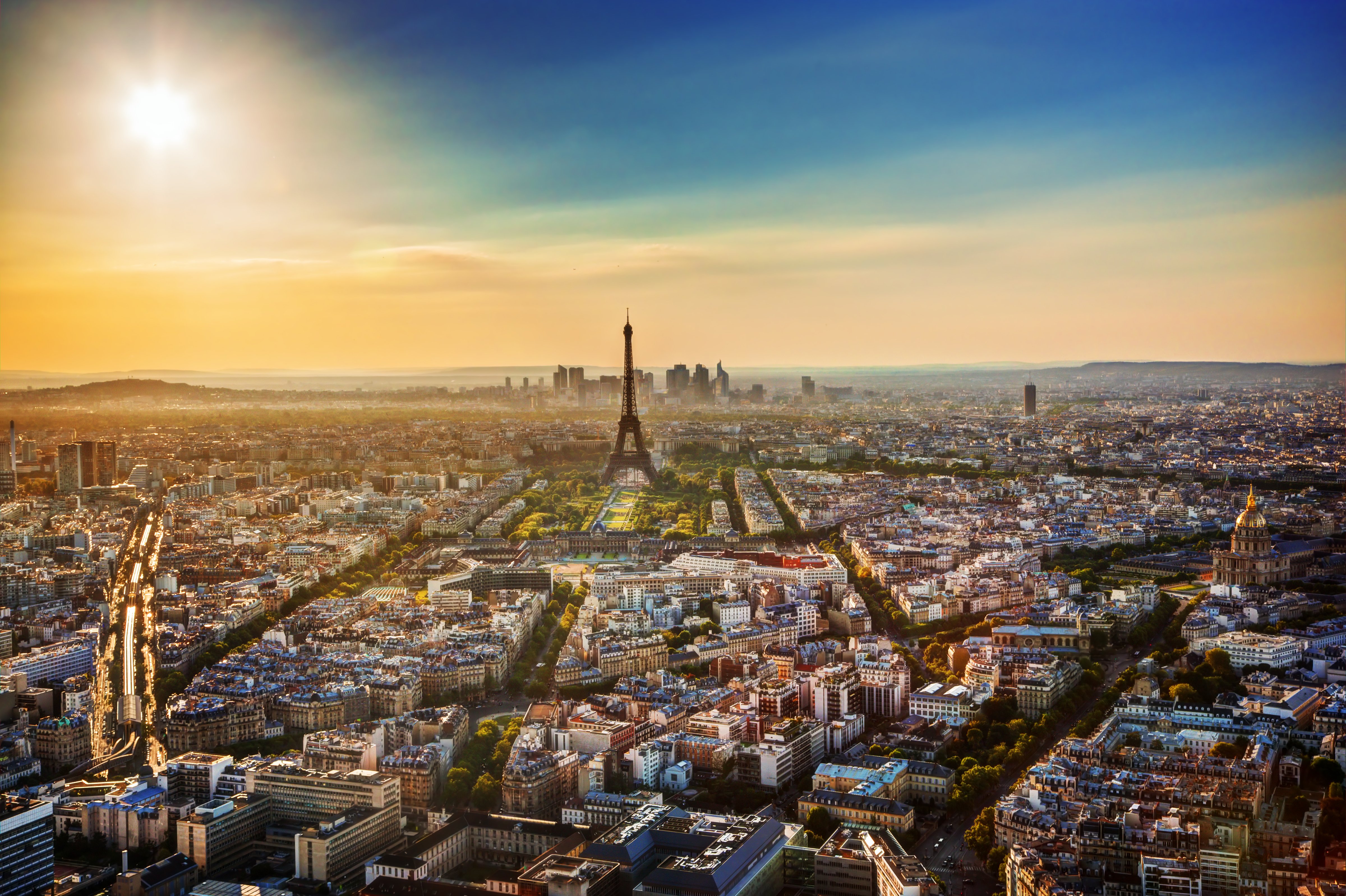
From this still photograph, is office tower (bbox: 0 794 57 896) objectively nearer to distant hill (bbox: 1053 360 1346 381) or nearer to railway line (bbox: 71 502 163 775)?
railway line (bbox: 71 502 163 775)

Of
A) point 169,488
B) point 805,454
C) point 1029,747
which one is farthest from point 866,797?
point 805,454

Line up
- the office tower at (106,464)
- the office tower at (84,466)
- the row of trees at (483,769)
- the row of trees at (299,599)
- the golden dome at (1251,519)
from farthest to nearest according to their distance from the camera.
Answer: the office tower at (106,464) → the office tower at (84,466) → the golden dome at (1251,519) → the row of trees at (299,599) → the row of trees at (483,769)

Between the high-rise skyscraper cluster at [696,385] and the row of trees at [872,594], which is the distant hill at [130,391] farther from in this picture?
the high-rise skyscraper cluster at [696,385]

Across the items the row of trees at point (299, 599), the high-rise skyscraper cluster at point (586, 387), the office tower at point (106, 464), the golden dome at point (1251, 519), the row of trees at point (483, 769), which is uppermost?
the high-rise skyscraper cluster at point (586, 387)

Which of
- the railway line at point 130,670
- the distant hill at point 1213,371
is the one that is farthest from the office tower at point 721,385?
the railway line at point 130,670

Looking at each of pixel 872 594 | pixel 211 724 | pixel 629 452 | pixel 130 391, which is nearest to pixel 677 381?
pixel 629 452

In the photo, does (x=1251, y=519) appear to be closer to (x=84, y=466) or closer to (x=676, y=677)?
(x=676, y=677)

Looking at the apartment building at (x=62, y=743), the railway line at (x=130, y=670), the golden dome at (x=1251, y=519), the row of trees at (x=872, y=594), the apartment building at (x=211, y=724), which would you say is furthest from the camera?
the golden dome at (x=1251, y=519)
